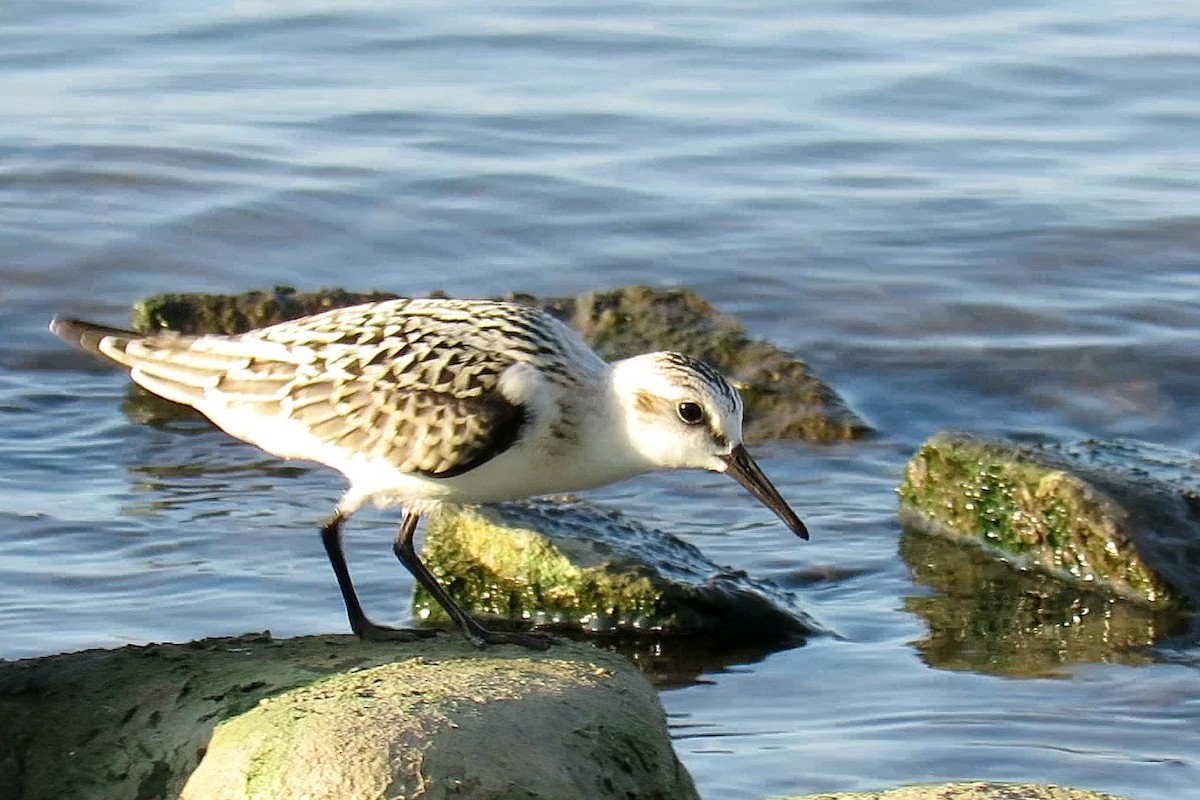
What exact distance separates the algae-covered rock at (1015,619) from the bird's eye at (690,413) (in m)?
1.88

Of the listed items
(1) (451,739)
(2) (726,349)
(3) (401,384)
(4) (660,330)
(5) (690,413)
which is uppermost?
(3) (401,384)

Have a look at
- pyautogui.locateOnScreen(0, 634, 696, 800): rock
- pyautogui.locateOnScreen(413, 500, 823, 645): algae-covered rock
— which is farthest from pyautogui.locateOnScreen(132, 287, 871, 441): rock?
pyautogui.locateOnScreen(0, 634, 696, 800): rock

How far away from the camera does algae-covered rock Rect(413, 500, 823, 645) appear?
832 centimetres

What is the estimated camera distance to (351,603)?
7121 mm

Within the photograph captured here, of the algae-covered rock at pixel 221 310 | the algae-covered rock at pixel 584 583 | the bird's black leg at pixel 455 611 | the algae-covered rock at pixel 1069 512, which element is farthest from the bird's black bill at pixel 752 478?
the algae-covered rock at pixel 221 310

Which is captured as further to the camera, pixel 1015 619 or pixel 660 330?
pixel 660 330

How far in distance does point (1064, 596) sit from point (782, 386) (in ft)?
9.67

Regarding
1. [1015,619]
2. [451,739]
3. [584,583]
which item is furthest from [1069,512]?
[451,739]

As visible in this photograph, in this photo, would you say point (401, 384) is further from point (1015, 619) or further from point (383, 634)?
point (1015, 619)

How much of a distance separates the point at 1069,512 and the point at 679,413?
2.79m

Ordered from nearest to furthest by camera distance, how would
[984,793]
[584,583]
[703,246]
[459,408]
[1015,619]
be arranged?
1. [984,793]
2. [459,408]
3. [584,583]
4. [1015,619]
5. [703,246]

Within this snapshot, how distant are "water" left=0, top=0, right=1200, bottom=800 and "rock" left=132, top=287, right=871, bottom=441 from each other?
1.14 feet

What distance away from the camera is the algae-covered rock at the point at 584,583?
8.32 metres

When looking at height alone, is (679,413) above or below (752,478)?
above
